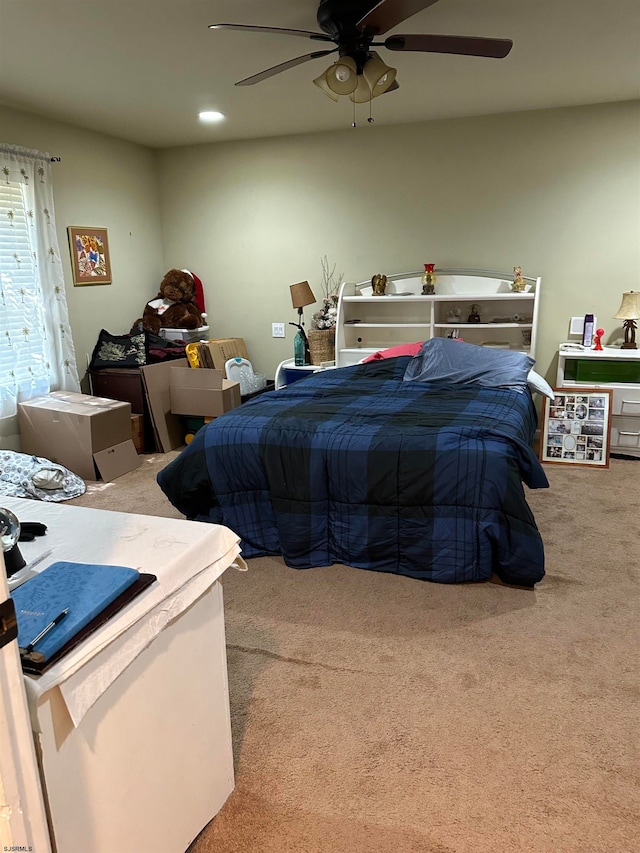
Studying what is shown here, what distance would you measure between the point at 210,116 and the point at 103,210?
3.91ft

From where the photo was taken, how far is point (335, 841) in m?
1.50

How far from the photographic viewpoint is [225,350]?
5.20m

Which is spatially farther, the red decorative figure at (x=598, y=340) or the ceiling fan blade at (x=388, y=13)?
the red decorative figure at (x=598, y=340)

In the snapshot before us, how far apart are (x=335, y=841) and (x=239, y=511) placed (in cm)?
163

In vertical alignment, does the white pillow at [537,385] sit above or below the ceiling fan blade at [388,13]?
below

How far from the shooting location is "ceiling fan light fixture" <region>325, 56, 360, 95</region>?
2523 millimetres

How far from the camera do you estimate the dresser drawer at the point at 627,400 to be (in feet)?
13.6

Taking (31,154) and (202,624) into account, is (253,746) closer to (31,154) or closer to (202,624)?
(202,624)

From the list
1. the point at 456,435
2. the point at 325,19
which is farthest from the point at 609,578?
the point at 325,19

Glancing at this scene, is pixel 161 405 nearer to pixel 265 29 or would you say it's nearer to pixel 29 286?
pixel 29 286

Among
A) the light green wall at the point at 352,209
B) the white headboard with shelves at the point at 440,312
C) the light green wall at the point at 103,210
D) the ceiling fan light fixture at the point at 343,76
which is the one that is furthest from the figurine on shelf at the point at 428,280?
the light green wall at the point at 103,210

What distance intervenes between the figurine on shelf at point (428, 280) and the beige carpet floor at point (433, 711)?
2.38 meters

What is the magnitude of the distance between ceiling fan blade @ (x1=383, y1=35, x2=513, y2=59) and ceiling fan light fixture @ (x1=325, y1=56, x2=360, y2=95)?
6.6 inches

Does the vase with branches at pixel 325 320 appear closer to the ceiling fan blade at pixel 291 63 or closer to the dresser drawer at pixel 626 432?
the dresser drawer at pixel 626 432
